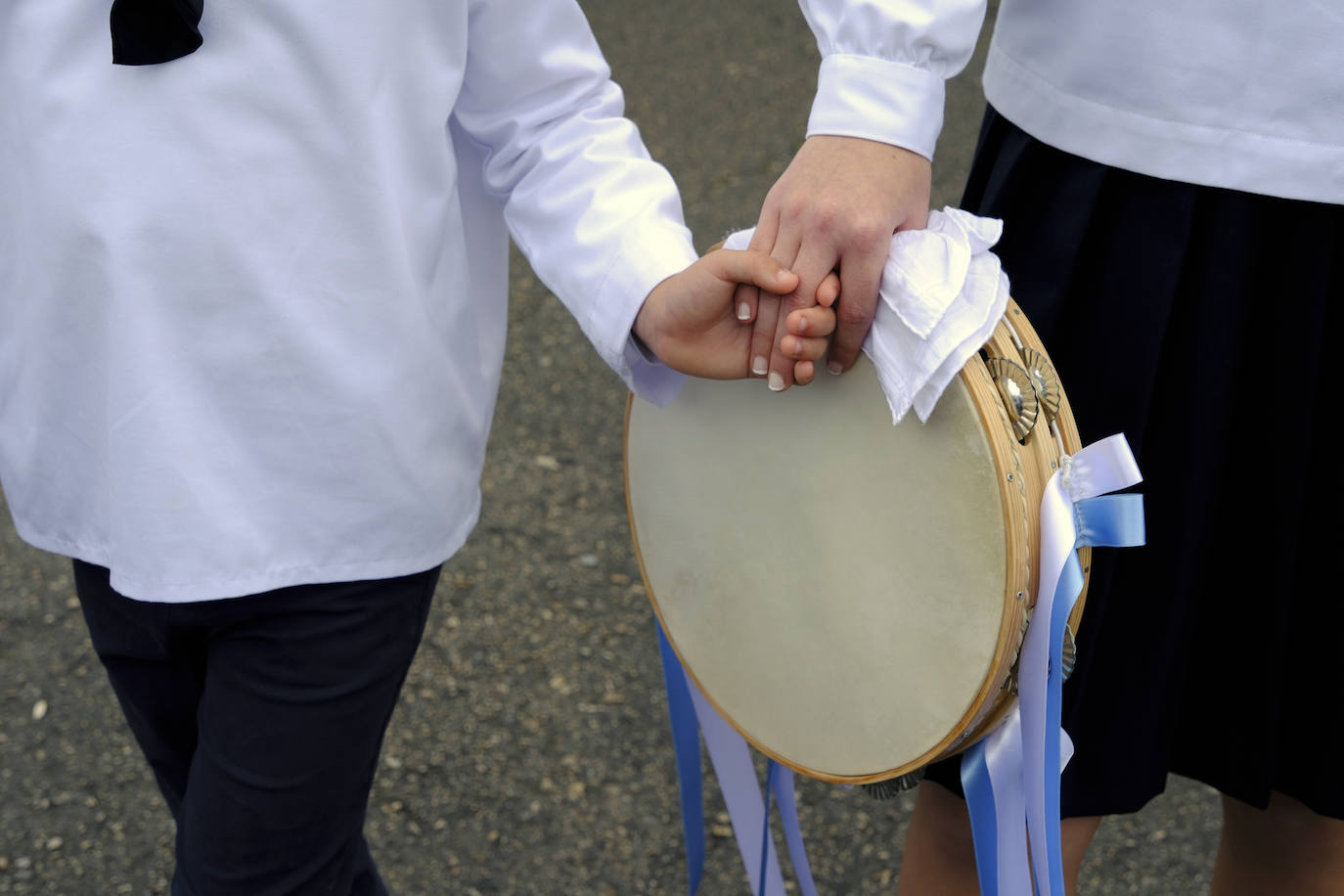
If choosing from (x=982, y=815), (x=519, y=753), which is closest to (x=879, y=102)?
(x=982, y=815)

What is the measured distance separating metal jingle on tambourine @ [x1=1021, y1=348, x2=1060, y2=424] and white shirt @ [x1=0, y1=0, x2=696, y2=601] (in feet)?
0.98

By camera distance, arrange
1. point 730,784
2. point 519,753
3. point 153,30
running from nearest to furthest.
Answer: point 153,30, point 730,784, point 519,753

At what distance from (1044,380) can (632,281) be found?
347mm

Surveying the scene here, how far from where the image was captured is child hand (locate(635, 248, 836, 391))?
1.00 metres

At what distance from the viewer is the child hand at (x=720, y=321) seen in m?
1.00

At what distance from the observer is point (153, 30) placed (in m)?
0.92

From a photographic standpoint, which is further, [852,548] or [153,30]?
[852,548]

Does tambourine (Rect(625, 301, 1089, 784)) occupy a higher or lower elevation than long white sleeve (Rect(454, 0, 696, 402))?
lower

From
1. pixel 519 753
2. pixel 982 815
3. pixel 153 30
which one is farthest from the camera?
pixel 519 753

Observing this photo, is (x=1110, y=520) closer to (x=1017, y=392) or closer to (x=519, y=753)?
(x=1017, y=392)

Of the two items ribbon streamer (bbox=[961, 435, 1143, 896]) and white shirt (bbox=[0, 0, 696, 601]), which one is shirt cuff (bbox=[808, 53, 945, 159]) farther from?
ribbon streamer (bbox=[961, 435, 1143, 896])

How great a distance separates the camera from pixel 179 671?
1.21 metres

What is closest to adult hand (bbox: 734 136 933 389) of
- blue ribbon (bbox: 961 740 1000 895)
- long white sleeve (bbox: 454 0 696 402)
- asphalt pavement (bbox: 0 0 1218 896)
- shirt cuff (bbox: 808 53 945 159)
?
shirt cuff (bbox: 808 53 945 159)

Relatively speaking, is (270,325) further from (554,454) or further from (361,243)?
(554,454)
